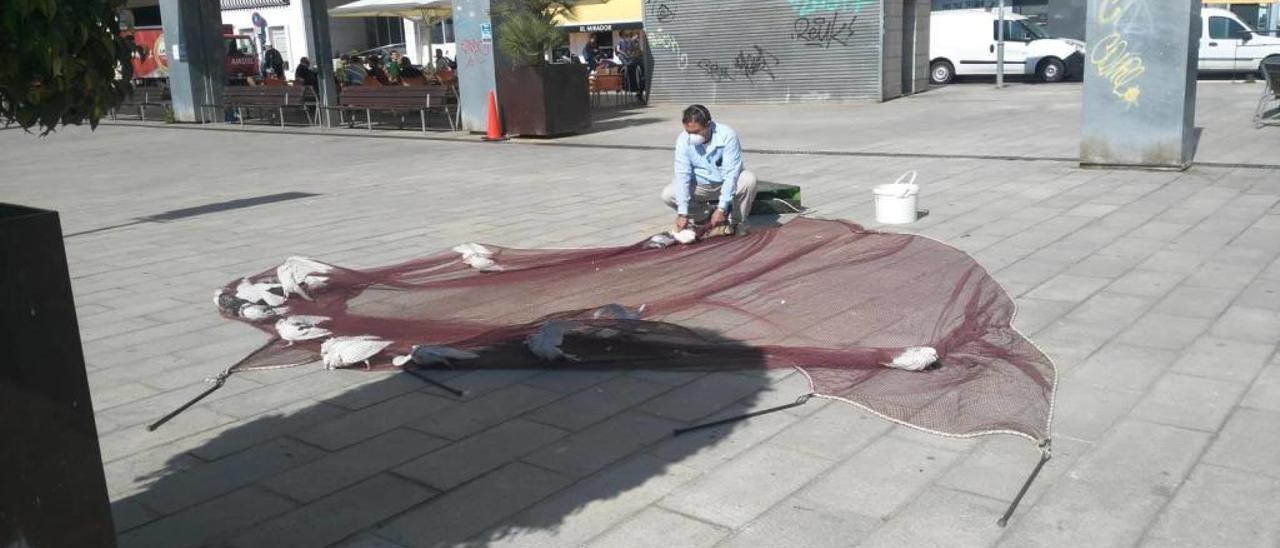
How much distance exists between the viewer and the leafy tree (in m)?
2.38

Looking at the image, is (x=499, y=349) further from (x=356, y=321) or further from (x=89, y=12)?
(x=89, y=12)

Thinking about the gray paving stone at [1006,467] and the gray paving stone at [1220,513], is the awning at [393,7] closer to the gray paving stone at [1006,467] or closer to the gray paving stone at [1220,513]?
the gray paving stone at [1006,467]

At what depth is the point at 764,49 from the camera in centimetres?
2291

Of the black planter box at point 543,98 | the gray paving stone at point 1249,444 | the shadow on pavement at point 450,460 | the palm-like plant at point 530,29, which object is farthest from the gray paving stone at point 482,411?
the black planter box at point 543,98

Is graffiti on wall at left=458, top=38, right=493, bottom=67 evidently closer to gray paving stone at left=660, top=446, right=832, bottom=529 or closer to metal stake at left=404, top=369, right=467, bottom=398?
metal stake at left=404, top=369, right=467, bottom=398

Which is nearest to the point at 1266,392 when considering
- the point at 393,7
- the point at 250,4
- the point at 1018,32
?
the point at 393,7

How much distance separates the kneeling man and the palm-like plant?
8.51 metres

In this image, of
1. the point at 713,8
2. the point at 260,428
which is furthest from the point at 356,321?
the point at 713,8

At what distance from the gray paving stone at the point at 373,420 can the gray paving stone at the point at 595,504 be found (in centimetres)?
108

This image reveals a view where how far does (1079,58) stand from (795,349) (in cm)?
2329

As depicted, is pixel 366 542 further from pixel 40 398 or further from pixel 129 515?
pixel 40 398

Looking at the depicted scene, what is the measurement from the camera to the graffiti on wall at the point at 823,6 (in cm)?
2162

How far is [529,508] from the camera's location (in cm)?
392

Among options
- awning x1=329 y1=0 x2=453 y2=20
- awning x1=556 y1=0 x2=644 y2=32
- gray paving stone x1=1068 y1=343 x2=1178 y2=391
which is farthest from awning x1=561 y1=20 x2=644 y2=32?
gray paving stone x1=1068 y1=343 x2=1178 y2=391
